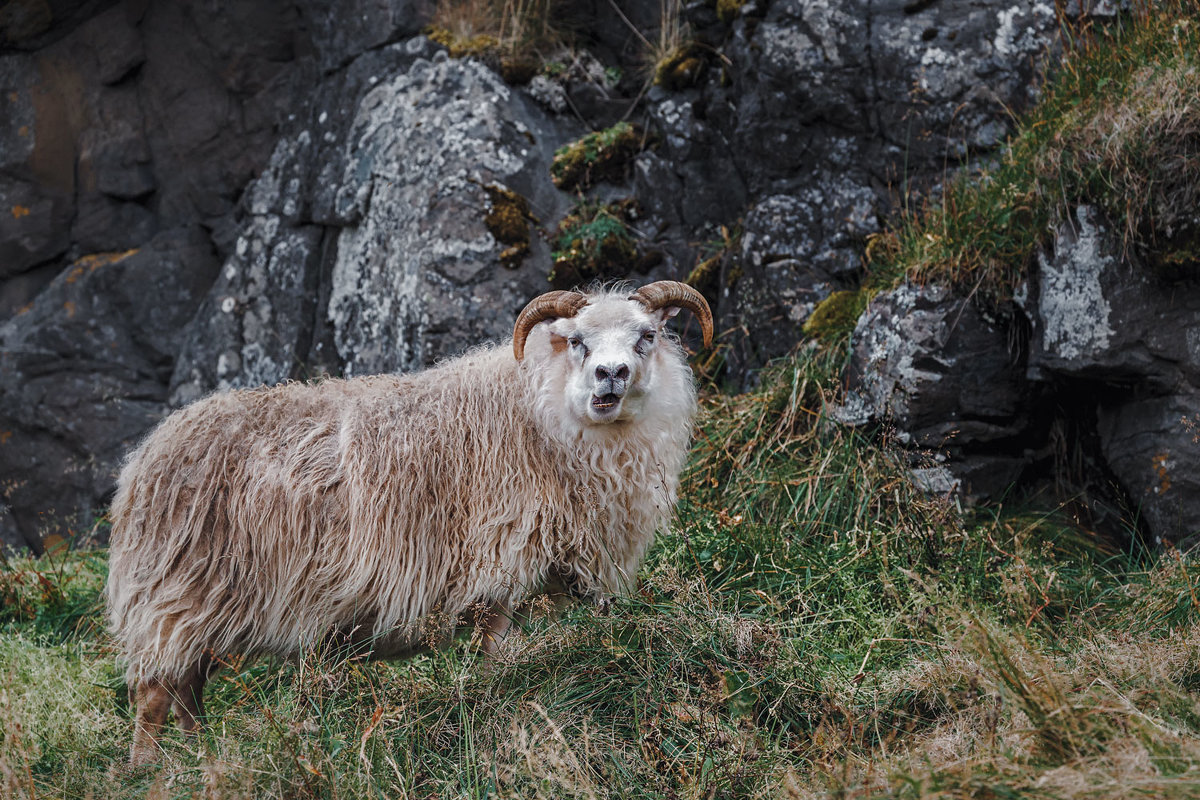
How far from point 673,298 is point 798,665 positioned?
74.3 inches

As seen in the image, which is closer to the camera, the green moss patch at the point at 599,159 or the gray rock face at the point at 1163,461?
the gray rock face at the point at 1163,461

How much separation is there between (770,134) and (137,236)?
5.85m

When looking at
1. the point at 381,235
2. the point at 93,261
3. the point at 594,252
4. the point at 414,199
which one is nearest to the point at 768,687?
the point at 594,252

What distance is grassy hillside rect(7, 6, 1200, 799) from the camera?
9.92 feet

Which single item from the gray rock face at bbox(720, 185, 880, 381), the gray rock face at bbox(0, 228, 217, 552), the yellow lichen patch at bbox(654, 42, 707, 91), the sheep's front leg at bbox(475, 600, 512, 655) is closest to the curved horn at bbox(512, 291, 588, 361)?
the sheep's front leg at bbox(475, 600, 512, 655)

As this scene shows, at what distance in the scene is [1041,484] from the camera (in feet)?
18.4

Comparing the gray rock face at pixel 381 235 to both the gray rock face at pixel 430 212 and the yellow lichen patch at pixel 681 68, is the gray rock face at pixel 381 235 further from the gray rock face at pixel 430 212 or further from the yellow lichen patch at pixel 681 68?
the yellow lichen patch at pixel 681 68

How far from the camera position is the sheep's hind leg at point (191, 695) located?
13.9 feet

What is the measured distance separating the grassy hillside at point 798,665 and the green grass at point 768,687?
0.04ft

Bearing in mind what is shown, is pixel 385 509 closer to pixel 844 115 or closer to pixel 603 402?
pixel 603 402

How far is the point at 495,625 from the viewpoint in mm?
4234

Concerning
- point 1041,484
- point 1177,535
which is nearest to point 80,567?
point 1041,484

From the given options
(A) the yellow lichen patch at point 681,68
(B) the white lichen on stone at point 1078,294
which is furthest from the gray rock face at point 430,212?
(B) the white lichen on stone at point 1078,294

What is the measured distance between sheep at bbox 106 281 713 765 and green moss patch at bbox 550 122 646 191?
124 inches
